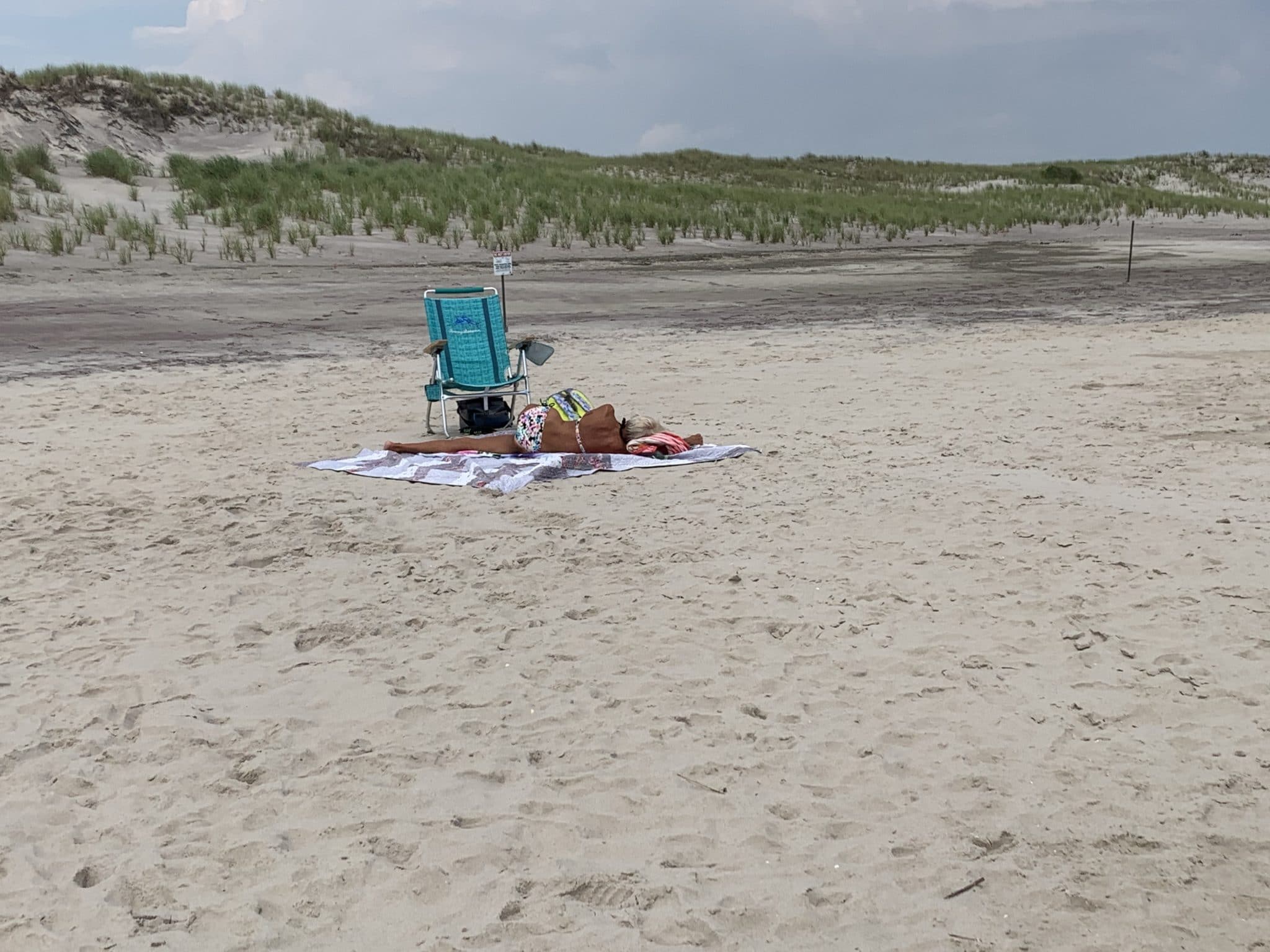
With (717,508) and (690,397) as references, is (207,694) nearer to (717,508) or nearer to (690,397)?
(717,508)

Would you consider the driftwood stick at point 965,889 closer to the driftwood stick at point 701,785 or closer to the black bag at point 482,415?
the driftwood stick at point 701,785

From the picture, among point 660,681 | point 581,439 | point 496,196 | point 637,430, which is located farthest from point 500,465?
point 496,196

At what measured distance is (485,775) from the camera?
298cm

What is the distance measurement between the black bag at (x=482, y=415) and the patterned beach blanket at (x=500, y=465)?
88 cm

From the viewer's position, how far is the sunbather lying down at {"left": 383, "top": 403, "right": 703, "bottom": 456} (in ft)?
20.3

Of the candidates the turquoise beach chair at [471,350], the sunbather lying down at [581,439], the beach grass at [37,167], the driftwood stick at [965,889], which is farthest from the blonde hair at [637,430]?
the beach grass at [37,167]

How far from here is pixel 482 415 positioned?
713cm

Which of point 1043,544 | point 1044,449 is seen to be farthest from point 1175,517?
point 1044,449

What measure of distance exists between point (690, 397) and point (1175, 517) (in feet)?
12.0

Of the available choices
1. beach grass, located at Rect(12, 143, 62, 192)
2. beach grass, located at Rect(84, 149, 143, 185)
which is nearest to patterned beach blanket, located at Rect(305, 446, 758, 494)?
beach grass, located at Rect(12, 143, 62, 192)

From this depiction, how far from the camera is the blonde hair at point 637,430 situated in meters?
6.26

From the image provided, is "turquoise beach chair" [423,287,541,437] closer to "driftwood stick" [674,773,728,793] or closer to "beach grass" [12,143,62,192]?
"driftwood stick" [674,773,728,793]

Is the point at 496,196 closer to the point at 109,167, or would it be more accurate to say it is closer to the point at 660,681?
the point at 109,167

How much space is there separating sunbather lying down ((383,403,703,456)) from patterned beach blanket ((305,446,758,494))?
0.16 ft
